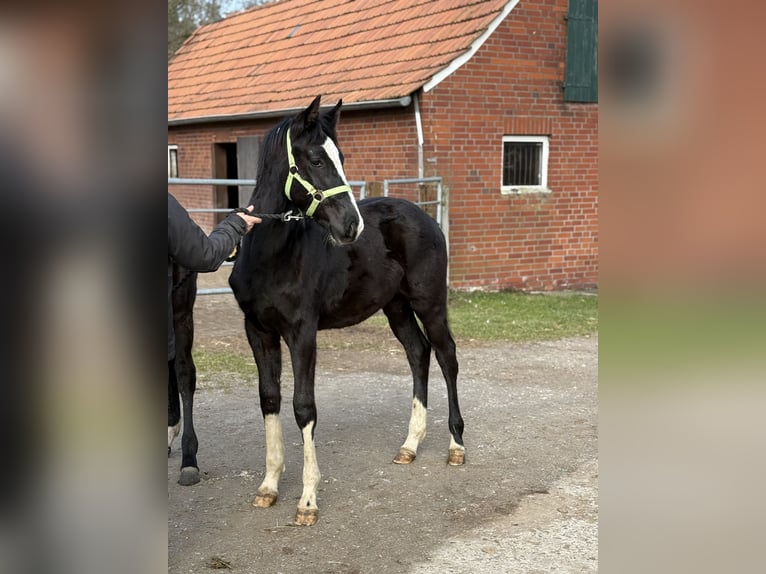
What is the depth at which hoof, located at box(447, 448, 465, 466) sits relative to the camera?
4.87 m

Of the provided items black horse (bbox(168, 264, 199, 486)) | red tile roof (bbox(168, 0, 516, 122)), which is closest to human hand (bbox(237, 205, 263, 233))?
black horse (bbox(168, 264, 199, 486))

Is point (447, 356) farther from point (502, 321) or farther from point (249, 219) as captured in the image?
point (502, 321)

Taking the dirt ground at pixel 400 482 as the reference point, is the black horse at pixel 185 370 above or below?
above

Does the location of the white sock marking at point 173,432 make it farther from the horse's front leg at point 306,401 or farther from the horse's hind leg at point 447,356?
the horse's hind leg at point 447,356

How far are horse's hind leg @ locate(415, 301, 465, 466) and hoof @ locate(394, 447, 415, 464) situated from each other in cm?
25

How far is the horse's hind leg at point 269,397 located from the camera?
166 inches

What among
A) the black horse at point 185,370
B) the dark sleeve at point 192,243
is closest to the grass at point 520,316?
the black horse at point 185,370

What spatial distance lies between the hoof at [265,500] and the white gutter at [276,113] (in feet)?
25.8

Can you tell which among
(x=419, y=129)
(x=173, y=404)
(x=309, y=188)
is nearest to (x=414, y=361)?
(x=173, y=404)

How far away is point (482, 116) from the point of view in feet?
38.6

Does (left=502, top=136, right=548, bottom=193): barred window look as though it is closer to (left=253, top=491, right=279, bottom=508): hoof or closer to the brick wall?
the brick wall
